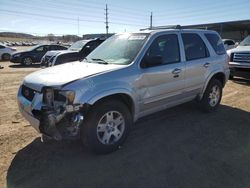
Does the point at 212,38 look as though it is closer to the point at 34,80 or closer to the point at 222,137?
the point at 222,137

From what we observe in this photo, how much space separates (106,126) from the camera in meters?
3.90

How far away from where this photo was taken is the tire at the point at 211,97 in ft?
19.3

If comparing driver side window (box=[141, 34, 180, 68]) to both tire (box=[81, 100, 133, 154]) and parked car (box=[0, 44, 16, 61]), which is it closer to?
tire (box=[81, 100, 133, 154])

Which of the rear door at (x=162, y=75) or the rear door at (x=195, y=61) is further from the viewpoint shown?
the rear door at (x=195, y=61)

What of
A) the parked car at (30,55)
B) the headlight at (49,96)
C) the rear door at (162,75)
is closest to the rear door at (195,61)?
the rear door at (162,75)

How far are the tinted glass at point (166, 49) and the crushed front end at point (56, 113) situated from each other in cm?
165

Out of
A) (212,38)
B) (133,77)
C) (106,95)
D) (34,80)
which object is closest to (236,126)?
(212,38)

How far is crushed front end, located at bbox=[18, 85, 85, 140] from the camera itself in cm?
341

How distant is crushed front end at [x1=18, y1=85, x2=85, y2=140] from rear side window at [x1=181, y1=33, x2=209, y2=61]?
275cm

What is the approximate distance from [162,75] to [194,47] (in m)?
1.37

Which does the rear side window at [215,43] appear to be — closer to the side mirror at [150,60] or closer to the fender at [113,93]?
the side mirror at [150,60]

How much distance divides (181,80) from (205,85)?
1.03 meters

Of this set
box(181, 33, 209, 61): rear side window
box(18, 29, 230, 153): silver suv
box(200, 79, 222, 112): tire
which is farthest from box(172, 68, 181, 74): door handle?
box(200, 79, 222, 112): tire

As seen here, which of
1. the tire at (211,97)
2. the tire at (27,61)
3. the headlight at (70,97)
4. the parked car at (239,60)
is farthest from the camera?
the tire at (27,61)
